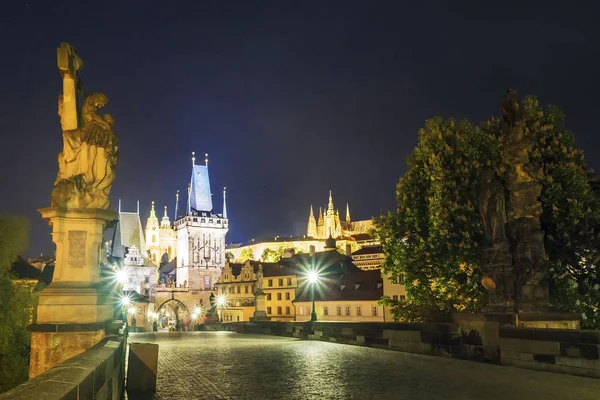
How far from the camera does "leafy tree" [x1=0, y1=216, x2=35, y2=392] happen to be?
86.9 ft

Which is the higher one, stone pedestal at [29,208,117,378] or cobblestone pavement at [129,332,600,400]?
stone pedestal at [29,208,117,378]

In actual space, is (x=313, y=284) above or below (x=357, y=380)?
above

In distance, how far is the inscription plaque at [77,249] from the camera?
12.2m

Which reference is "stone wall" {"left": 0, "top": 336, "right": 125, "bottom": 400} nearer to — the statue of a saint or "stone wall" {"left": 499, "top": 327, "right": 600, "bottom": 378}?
"stone wall" {"left": 499, "top": 327, "right": 600, "bottom": 378}

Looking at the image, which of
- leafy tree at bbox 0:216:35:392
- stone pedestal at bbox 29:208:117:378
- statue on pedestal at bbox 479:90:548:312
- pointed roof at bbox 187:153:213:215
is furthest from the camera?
pointed roof at bbox 187:153:213:215

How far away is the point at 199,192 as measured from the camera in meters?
153

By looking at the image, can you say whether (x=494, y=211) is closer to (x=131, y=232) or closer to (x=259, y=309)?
(x=259, y=309)

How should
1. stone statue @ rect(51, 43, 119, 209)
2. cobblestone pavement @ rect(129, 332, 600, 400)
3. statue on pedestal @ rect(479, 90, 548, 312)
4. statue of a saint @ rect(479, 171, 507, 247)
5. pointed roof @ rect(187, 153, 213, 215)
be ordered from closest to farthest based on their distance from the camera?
cobblestone pavement @ rect(129, 332, 600, 400) < stone statue @ rect(51, 43, 119, 209) < statue on pedestal @ rect(479, 90, 548, 312) < statue of a saint @ rect(479, 171, 507, 247) < pointed roof @ rect(187, 153, 213, 215)

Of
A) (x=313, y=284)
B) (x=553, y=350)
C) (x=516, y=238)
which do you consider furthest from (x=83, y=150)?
(x=313, y=284)

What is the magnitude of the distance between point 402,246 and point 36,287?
26.4 metres

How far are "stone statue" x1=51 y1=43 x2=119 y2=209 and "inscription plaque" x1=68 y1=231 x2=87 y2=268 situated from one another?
61cm

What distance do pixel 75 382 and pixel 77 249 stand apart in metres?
7.93

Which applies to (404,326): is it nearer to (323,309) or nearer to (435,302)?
(435,302)

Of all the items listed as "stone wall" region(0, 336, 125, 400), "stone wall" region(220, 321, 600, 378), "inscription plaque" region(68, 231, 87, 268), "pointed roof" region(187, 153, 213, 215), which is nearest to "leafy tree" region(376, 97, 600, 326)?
"stone wall" region(220, 321, 600, 378)
